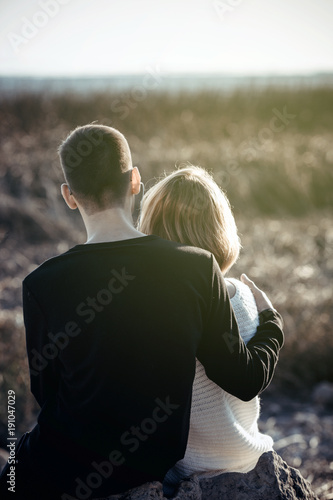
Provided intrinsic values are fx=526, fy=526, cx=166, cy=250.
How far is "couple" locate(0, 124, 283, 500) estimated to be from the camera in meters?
1.56

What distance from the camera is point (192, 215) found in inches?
73.2

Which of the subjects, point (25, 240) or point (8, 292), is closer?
point (8, 292)

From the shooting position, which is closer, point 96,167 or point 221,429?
point 96,167

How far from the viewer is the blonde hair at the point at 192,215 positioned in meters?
1.85

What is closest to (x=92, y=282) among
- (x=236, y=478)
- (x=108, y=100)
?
(x=236, y=478)

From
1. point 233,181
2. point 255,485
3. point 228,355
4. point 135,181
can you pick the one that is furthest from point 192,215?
point 233,181

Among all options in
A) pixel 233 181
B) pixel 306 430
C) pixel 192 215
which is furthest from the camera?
pixel 233 181

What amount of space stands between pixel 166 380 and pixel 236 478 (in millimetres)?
562

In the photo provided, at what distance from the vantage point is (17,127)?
11.1 m

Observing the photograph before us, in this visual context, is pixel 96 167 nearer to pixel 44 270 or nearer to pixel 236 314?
pixel 44 270

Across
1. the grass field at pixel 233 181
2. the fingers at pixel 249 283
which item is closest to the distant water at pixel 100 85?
the grass field at pixel 233 181

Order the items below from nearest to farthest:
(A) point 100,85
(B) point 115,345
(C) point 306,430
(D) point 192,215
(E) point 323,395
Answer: (B) point 115,345 < (D) point 192,215 < (C) point 306,430 < (E) point 323,395 < (A) point 100,85

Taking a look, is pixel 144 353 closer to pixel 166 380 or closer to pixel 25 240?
pixel 166 380

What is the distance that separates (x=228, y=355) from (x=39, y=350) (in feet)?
1.93
